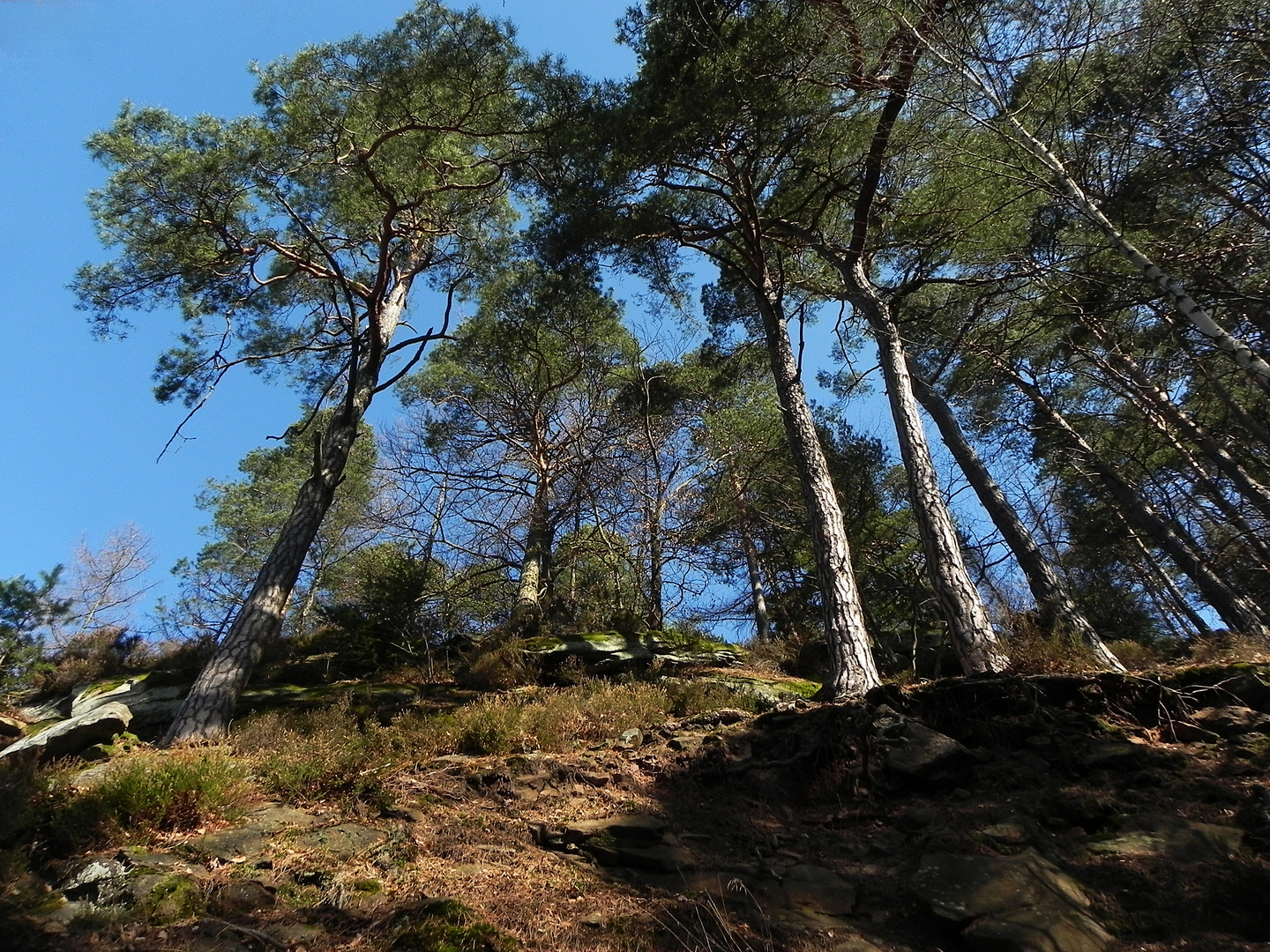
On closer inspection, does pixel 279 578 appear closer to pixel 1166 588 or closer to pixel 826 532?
pixel 826 532

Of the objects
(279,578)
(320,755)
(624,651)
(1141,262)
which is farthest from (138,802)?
(1141,262)

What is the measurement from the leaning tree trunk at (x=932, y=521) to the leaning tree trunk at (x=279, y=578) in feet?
23.1

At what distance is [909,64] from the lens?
8.16m

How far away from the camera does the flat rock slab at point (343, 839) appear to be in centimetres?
405

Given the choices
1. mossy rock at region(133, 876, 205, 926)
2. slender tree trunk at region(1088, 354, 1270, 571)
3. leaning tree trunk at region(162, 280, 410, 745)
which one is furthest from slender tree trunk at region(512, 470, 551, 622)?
slender tree trunk at region(1088, 354, 1270, 571)

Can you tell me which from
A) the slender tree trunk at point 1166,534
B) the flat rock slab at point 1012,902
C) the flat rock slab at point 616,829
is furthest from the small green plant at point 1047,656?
the slender tree trunk at point 1166,534

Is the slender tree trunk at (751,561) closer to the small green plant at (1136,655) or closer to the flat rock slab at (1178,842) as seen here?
the small green plant at (1136,655)

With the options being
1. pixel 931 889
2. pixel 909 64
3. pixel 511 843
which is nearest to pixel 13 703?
pixel 511 843

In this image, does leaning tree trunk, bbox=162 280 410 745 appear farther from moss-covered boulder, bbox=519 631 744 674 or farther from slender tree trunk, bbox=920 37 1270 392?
slender tree trunk, bbox=920 37 1270 392

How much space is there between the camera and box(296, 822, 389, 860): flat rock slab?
159 inches

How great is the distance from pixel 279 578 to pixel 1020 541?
10591 millimetres

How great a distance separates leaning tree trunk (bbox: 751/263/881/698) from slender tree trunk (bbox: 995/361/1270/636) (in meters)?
4.30

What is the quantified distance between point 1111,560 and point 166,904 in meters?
14.1

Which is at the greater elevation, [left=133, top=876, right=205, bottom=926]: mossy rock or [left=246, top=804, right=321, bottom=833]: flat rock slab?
[left=246, top=804, right=321, bottom=833]: flat rock slab
